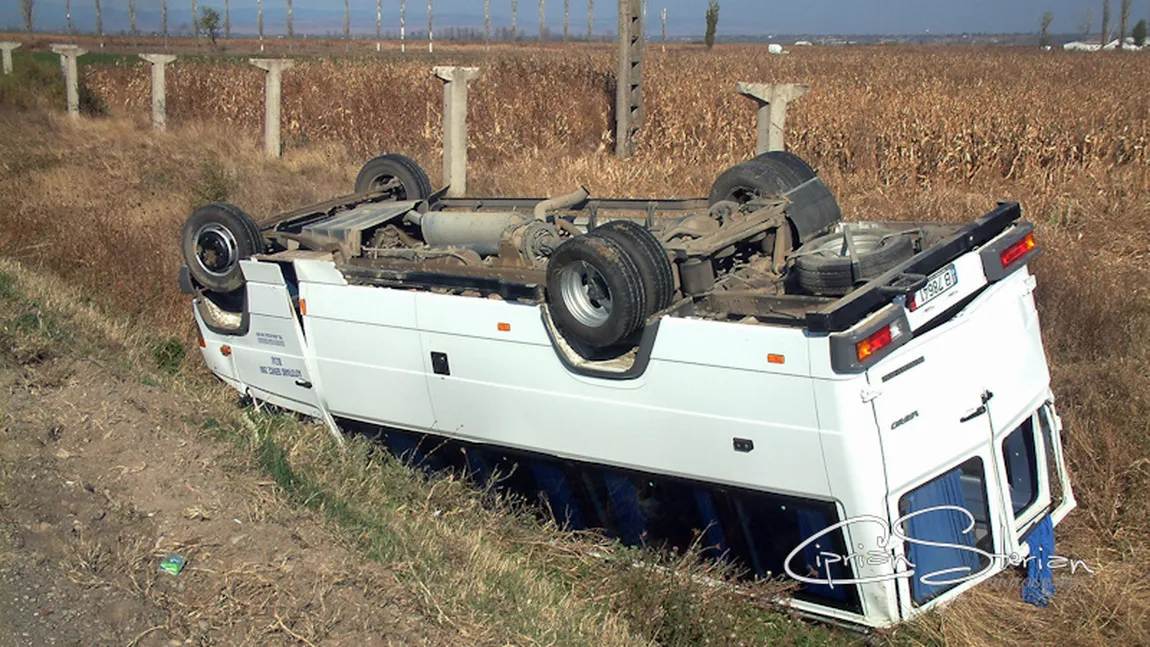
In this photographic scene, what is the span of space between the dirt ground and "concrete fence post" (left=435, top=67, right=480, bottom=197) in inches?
290

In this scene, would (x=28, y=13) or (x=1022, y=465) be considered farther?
(x=28, y=13)

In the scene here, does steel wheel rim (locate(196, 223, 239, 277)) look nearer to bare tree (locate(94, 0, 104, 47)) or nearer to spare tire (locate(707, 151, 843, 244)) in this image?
spare tire (locate(707, 151, 843, 244))

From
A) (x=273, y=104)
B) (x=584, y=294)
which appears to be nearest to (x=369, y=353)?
(x=584, y=294)

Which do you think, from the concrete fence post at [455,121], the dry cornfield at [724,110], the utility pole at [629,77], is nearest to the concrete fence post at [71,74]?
the dry cornfield at [724,110]

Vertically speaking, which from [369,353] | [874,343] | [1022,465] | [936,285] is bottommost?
[1022,465]

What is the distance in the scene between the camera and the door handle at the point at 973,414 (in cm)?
481

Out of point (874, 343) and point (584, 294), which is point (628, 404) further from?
point (874, 343)

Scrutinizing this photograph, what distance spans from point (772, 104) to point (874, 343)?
671 centimetres

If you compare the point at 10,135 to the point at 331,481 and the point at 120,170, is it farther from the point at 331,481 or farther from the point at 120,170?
the point at 331,481

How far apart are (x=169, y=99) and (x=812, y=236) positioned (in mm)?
18539

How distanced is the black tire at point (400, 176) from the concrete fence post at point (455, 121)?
4.40 metres

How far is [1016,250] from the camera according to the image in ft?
17.3

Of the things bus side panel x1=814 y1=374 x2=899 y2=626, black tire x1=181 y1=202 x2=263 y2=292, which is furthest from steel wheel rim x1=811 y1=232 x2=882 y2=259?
black tire x1=181 y1=202 x2=263 y2=292

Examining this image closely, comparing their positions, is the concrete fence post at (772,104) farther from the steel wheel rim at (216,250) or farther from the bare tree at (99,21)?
the bare tree at (99,21)
